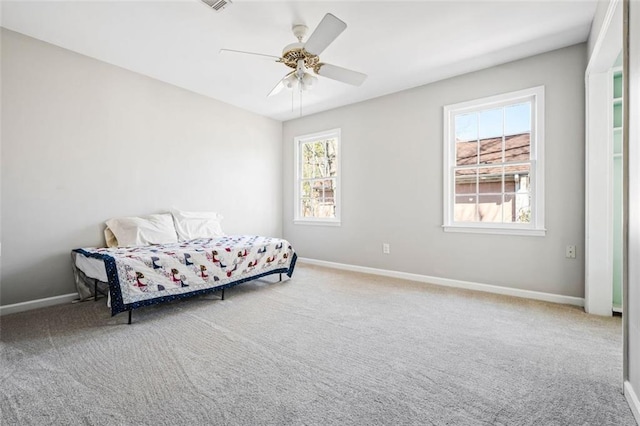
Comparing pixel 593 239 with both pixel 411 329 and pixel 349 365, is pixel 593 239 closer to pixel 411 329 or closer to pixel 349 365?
pixel 411 329

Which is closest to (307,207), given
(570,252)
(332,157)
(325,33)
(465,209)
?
(332,157)

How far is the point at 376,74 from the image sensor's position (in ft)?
11.8

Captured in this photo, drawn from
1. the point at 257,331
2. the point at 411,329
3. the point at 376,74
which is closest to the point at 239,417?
the point at 257,331

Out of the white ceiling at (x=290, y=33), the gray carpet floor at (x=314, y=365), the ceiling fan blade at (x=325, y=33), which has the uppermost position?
the white ceiling at (x=290, y=33)

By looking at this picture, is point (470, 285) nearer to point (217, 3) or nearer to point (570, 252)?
point (570, 252)

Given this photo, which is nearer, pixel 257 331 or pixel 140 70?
pixel 257 331

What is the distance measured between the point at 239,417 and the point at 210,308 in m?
1.67

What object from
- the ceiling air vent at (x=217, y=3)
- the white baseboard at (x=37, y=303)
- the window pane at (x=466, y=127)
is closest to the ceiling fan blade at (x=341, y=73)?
the ceiling air vent at (x=217, y=3)

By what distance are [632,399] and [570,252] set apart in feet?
6.34

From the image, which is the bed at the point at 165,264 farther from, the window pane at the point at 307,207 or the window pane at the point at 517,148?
the window pane at the point at 517,148

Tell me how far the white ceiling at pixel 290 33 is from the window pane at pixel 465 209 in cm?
150

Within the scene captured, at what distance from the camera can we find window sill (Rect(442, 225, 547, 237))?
124 inches

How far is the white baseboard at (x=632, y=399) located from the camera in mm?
1360

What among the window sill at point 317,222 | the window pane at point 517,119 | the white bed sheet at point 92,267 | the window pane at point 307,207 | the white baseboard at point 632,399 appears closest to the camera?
the white baseboard at point 632,399
